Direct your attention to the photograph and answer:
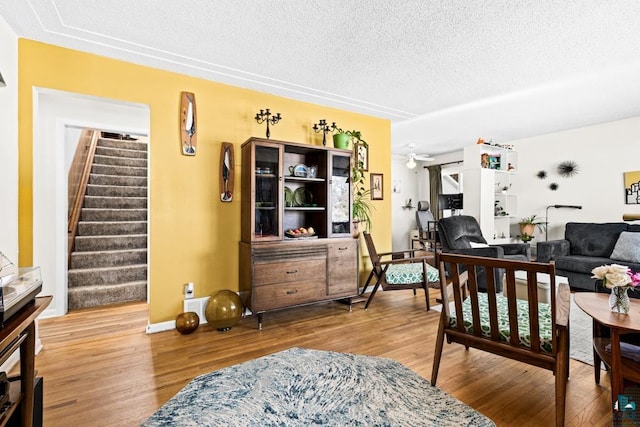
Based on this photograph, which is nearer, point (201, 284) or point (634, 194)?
point (201, 284)

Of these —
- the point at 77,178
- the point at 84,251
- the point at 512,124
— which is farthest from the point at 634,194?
the point at 77,178

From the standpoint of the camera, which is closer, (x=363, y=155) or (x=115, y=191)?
(x=363, y=155)

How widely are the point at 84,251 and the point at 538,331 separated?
16.0ft

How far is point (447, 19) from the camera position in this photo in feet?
7.10

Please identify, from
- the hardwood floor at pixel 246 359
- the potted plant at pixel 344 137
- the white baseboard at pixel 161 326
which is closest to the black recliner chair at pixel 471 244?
the hardwood floor at pixel 246 359

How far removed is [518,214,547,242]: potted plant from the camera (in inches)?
205

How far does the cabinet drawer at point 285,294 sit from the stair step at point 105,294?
190 centimetres

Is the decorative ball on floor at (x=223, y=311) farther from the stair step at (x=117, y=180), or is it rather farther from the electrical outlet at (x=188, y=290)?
the stair step at (x=117, y=180)

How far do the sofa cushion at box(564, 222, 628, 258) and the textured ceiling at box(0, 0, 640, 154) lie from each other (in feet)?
5.61

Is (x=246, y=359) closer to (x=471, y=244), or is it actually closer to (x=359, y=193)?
(x=359, y=193)

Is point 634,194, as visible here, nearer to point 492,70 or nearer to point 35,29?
point 492,70

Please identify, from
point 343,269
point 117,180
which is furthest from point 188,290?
point 117,180

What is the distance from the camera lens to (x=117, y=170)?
5.04 m

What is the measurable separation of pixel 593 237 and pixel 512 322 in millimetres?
4020
